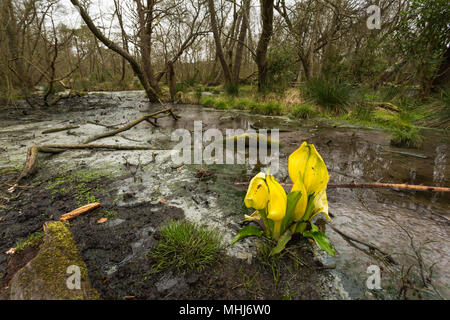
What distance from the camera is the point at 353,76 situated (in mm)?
10828

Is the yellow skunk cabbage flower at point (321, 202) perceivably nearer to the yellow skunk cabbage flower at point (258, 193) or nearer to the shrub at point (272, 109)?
the yellow skunk cabbage flower at point (258, 193)

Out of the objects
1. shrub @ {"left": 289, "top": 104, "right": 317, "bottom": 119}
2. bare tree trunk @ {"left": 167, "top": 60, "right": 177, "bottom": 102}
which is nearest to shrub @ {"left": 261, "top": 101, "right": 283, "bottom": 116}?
shrub @ {"left": 289, "top": 104, "right": 317, "bottom": 119}

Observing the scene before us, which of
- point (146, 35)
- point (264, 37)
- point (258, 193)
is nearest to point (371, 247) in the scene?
point (258, 193)

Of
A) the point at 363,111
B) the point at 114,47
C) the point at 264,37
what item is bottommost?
the point at 363,111

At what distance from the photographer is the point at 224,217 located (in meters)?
1.90

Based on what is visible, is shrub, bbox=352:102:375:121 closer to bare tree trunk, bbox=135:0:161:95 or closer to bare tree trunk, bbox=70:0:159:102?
bare tree trunk, bbox=135:0:161:95

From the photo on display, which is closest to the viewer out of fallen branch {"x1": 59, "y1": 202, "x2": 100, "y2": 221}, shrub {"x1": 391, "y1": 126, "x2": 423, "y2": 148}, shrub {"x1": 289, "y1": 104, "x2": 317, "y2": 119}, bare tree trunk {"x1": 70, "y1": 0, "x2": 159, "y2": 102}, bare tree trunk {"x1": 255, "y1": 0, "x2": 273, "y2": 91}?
fallen branch {"x1": 59, "y1": 202, "x2": 100, "y2": 221}

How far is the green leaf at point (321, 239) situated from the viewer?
1.31 metres

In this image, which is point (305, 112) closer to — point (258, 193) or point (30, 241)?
point (258, 193)

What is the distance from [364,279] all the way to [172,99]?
38.7 feet

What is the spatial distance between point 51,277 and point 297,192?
1.46m

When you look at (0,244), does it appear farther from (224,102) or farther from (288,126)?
(224,102)

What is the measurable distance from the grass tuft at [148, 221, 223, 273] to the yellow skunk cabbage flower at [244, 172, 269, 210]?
1.58 feet

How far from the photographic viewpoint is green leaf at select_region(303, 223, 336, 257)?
1.31m
